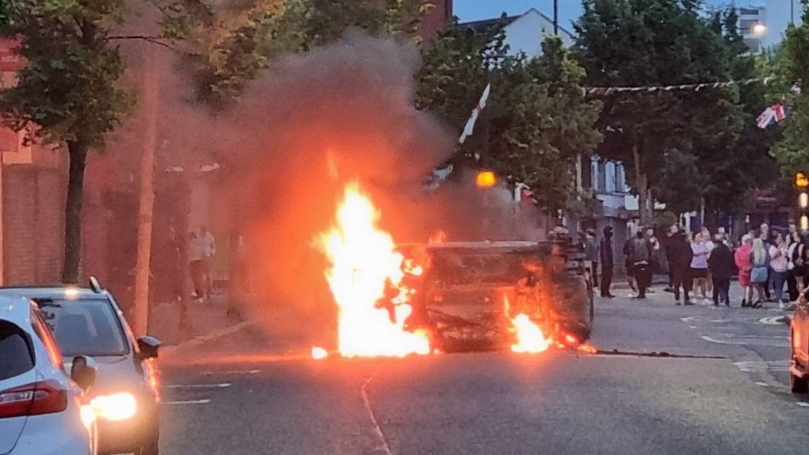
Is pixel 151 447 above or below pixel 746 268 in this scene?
below

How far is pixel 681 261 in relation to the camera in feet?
103

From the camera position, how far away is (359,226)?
26438 mm

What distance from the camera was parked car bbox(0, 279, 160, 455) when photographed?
32.6 feet

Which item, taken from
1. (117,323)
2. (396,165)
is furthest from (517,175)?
(117,323)

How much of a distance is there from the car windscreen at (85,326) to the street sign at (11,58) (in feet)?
24.5

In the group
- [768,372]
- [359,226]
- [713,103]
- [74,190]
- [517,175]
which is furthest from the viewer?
[713,103]

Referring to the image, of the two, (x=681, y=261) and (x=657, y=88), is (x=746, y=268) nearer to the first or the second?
(x=681, y=261)

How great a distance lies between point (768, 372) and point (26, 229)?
12838 mm

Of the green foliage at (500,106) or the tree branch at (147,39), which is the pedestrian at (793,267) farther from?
the tree branch at (147,39)

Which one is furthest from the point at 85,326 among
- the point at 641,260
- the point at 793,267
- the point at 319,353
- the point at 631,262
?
the point at 631,262

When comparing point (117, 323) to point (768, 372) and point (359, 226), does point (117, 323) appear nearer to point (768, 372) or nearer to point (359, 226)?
point (768, 372)

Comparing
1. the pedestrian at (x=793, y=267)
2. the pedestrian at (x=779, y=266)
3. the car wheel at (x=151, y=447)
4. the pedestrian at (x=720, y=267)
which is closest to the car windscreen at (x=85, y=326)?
the car wheel at (x=151, y=447)

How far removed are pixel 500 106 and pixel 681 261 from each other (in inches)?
298

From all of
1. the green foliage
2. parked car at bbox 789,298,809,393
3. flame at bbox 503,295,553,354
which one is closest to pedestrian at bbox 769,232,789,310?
the green foliage
